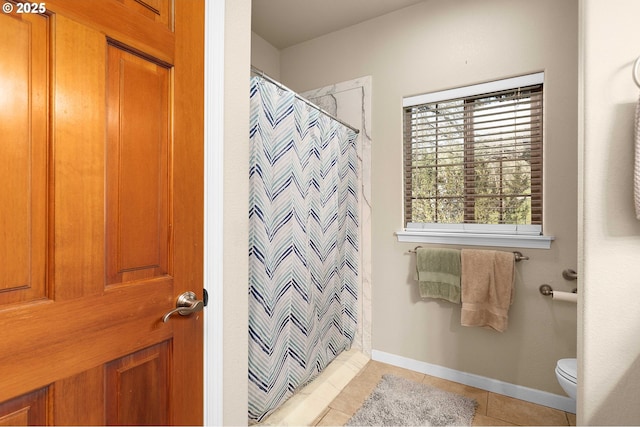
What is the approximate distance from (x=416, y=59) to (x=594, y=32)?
4.25 ft

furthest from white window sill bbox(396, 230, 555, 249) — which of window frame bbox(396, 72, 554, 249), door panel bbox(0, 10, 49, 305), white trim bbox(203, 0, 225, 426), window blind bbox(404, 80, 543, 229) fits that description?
door panel bbox(0, 10, 49, 305)

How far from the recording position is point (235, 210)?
3.66ft

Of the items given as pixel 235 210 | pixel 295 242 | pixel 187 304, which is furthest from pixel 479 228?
pixel 187 304

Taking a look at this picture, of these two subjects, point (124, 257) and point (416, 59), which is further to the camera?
point (416, 59)

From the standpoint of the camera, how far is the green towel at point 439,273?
204cm

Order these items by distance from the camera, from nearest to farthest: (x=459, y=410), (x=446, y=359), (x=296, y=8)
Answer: (x=459, y=410) < (x=446, y=359) < (x=296, y=8)

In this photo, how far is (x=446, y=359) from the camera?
6.94 feet

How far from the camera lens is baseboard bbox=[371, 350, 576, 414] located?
1796mm

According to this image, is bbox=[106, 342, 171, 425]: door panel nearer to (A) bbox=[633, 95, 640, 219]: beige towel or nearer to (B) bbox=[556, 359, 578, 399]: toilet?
(A) bbox=[633, 95, 640, 219]: beige towel

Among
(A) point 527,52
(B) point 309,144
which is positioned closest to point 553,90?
(A) point 527,52

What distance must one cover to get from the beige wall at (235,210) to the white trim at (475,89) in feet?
4.71

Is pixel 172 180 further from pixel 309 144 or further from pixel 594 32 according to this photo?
pixel 594 32

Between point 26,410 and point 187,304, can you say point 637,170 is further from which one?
point 26,410

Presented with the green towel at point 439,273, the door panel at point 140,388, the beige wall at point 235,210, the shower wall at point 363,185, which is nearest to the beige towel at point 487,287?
the green towel at point 439,273
